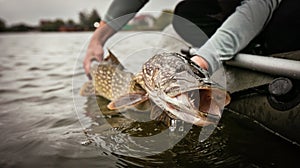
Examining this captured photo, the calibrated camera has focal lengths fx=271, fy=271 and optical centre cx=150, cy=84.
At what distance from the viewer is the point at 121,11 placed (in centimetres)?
275

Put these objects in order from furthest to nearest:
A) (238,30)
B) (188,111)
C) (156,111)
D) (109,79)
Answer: (109,79), (238,30), (156,111), (188,111)

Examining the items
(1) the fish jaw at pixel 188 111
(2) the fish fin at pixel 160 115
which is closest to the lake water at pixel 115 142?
(2) the fish fin at pixel 160 115

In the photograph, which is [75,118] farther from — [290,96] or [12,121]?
[290,96]

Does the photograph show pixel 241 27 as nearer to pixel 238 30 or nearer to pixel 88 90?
pixel 238 30

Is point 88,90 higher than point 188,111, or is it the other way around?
point 188,111

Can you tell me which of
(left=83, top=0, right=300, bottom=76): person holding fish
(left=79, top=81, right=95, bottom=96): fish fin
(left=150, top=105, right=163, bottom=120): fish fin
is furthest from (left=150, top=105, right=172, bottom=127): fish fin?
(left=79, top=81, right=95, bottom=96): fish fin

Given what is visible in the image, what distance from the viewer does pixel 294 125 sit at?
5.25 ft

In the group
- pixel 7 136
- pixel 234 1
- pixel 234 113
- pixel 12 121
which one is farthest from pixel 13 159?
pixel 234 1

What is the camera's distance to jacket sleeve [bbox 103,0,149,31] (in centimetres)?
273

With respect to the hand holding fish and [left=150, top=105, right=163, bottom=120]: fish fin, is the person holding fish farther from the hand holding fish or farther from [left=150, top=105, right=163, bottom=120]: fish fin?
[left=150, top=105, right=163, bottom=120]: fish fin

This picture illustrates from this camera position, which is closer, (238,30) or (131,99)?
(131,99)

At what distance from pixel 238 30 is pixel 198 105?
84cm

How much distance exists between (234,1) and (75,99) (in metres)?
1.91

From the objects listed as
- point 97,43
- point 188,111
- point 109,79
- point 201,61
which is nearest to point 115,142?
point 188,111
